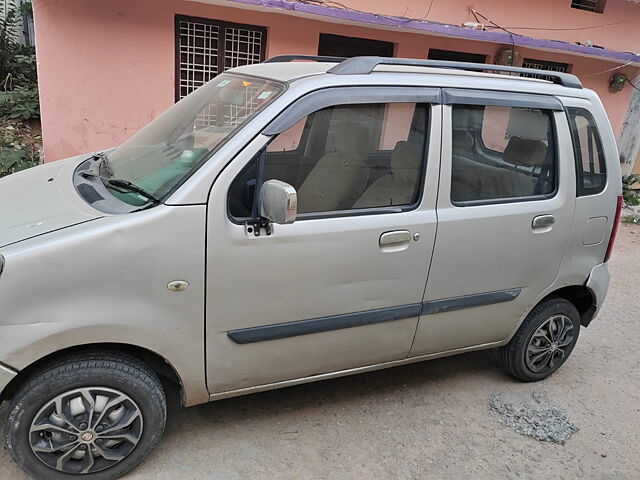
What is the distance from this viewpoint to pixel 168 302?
Answer: 231cm

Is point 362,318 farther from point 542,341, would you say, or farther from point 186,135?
point 542,341

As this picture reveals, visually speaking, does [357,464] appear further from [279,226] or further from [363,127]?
[363,127]

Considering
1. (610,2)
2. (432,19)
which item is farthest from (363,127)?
(610,2)

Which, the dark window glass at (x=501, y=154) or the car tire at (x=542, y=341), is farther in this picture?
the car tire at (x=542, y=341)

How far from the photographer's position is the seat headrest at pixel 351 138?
2.67 meters

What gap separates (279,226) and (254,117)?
51 cm

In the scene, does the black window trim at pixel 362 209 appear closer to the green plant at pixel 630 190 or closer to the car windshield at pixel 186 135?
the car windshield at pixel 186 135

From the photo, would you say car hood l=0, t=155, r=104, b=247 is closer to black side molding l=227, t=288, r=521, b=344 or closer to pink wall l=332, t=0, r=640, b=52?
black side molding l=227, t=288, r=521, b=344

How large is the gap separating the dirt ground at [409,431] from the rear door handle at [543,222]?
1167 millimetres

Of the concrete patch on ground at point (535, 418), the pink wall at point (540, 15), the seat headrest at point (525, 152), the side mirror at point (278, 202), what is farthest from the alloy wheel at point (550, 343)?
the pink wall at point (540, 15)

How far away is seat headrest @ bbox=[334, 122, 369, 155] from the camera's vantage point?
2.67 metres

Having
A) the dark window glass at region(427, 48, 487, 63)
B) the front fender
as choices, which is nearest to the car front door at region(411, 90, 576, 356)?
the front fender

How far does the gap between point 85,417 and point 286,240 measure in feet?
3.78

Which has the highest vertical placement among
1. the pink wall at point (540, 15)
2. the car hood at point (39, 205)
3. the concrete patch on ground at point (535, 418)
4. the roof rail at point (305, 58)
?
the pink wall at point (540, 15)
